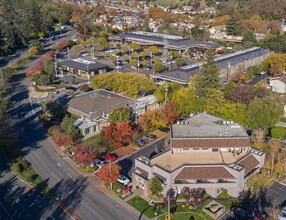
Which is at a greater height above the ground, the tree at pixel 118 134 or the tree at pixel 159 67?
the tree at pixel 118 134

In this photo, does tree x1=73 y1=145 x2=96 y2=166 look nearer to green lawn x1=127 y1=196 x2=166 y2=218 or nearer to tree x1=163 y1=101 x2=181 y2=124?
green lawn x1=127 y1=196 x2=166 y2=218

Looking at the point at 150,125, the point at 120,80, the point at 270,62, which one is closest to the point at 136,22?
the point at 270,62

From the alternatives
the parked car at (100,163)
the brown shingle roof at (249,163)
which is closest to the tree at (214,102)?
the brown shingle roof at (249,163)

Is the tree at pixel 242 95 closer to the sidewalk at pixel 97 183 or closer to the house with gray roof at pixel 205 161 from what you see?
the house with gray roof at pixel 205 161

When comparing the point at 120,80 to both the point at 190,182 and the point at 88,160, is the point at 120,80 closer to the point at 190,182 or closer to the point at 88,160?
the point at 88,160

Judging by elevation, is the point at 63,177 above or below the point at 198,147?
below

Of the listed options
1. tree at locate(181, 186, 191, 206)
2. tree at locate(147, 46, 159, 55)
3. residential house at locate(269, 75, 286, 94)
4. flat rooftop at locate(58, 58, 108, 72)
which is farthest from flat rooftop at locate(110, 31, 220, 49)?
tree at locate(181, 186, 191, 206)
